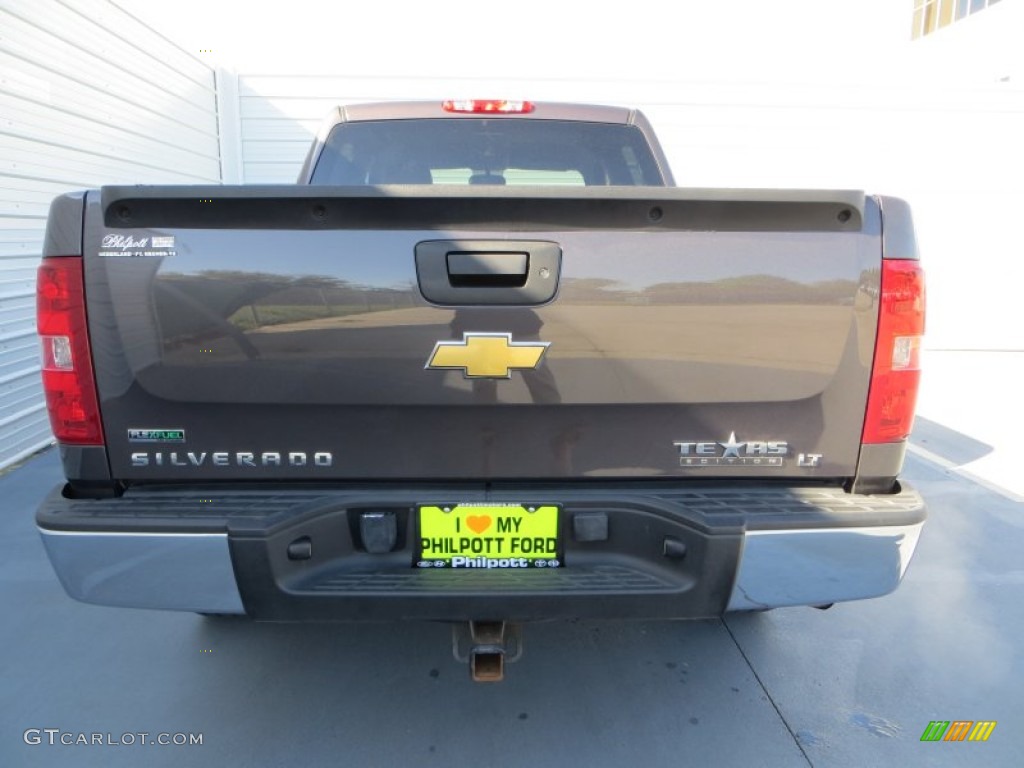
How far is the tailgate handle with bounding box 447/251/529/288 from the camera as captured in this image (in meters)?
1.65

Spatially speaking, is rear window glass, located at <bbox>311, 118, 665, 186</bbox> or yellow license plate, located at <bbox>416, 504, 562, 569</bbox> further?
rear window glass, located at <bbox>311, 118, 665, 186</bbox>

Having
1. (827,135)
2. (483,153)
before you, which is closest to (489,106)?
(483,153)

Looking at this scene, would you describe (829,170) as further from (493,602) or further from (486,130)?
(493,602)

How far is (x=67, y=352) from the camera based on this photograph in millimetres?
1678

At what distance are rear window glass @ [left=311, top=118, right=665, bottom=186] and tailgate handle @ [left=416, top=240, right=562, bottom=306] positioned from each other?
1458mm

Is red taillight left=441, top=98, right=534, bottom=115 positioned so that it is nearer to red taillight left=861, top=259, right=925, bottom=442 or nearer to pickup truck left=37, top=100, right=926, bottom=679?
pickup truck left=37, top=100, right=926, bottom=679

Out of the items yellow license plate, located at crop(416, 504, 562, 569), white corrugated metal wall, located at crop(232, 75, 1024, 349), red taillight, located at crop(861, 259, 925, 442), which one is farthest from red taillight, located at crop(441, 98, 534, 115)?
white corrugated metal wall, located at crop(232, 75, 1024, 349)

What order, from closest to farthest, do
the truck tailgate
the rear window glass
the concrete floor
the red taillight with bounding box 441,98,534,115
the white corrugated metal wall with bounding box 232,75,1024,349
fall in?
the truck tailgate, the concrete floor, the red taillight with bounding box 441,98,534,115, the rear window glass, the white corrugated metal wall with bounding box 232,75,1024,349

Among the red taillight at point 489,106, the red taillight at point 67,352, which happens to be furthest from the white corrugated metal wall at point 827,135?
the red taillight at point 67,352

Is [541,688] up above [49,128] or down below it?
below

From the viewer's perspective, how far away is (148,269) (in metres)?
1.63

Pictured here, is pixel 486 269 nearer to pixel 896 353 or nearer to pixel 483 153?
pixel 896 353

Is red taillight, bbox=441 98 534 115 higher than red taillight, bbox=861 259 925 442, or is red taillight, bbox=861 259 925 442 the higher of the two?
red taillight, bbox=441 98 534 115

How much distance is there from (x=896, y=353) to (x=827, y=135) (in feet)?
23.1
